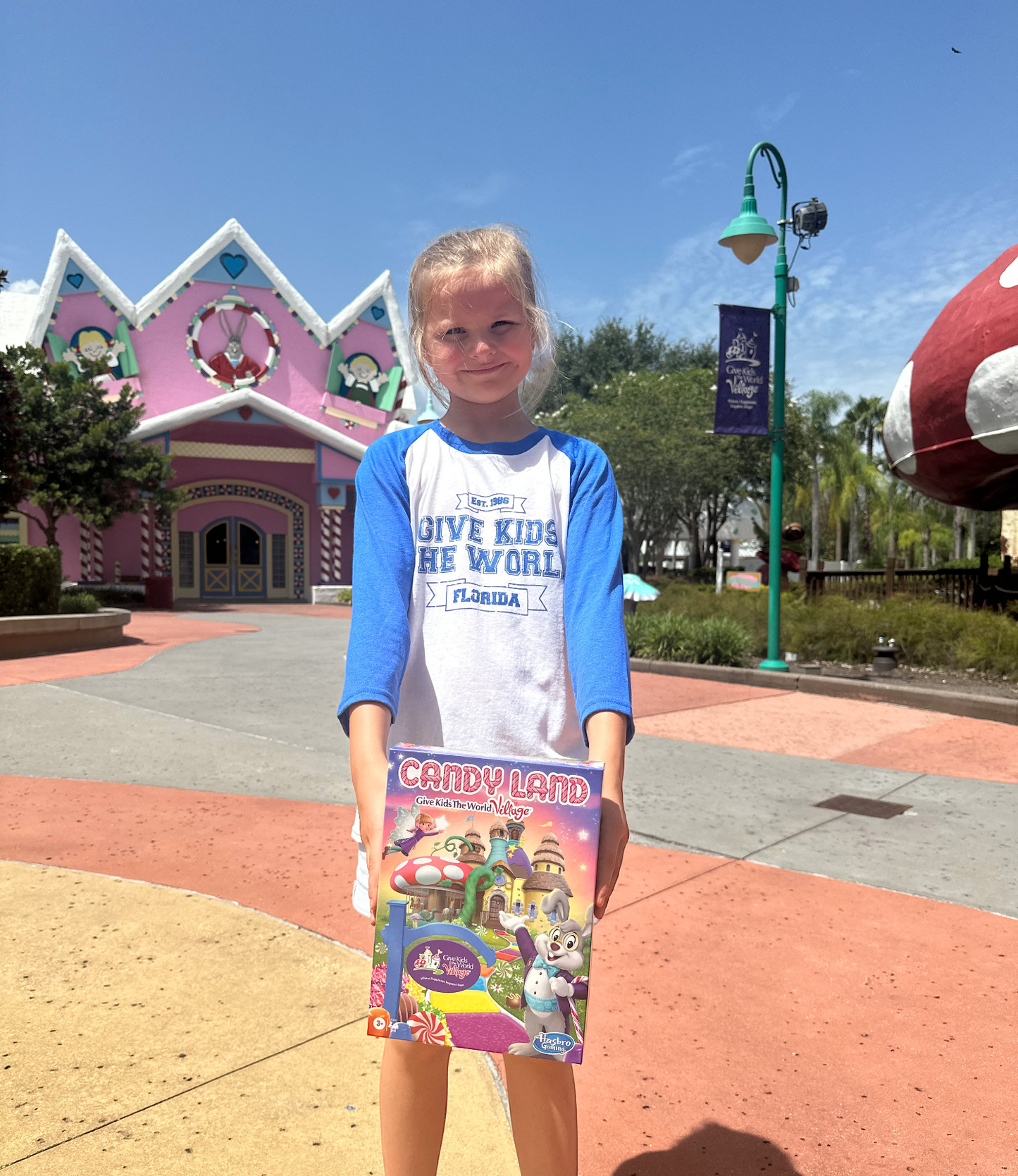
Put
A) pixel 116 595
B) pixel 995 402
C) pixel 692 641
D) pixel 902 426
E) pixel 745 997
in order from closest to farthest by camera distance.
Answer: pixel 745 997
pixel 995 402
pixel 902 426
pixel 692 641
pixel 116 595

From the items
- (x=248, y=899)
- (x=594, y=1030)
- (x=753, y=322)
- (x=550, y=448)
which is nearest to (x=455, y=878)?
(x=550, y=448)

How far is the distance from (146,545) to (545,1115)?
2609cm

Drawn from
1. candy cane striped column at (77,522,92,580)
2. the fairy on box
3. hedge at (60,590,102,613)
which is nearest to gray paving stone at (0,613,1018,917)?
the fairy on box

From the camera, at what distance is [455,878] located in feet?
4.52

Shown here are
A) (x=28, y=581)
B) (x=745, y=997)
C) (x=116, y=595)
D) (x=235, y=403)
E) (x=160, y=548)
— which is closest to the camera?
(x=745, y=997)

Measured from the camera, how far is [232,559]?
88.7ft

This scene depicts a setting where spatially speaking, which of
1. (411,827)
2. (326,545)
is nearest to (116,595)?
(326,545)

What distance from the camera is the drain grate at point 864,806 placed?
→ 540cm

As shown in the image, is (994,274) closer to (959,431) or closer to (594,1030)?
(959,431)

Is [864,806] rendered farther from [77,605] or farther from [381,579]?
[77,605]

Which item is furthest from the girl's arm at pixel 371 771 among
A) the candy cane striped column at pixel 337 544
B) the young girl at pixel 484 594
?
the candy cane striped column at pixel 337 544

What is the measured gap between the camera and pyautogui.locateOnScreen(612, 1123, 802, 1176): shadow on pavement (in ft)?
7.33

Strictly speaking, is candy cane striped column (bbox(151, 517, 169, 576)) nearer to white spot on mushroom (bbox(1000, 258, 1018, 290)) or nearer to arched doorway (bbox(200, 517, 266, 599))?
arched doorway (bbox(200, 517, 266, 599))

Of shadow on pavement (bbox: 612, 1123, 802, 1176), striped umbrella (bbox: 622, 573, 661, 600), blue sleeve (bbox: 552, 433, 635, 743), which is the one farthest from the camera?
striped umbrella (bbox: 622, 573, 661, 600)
